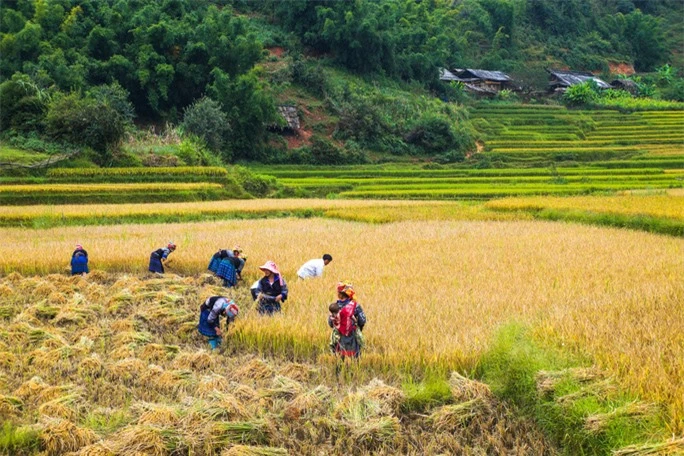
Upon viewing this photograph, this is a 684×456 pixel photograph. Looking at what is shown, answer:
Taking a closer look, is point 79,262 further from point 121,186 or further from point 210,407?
point 121,186

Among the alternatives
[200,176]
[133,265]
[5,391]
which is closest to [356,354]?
[5,391]

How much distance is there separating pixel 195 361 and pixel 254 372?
673 mm

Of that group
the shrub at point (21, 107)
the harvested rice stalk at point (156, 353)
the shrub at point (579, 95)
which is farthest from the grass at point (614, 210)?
the shrub at point (579, 95)

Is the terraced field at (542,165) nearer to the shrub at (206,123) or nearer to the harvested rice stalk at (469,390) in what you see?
the shrub at (206,123)

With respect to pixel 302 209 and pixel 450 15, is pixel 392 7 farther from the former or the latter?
pixel 302 209

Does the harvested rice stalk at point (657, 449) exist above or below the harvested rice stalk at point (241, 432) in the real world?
above

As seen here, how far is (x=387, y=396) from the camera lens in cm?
453

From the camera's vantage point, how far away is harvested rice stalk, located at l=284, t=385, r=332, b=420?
14.7ft

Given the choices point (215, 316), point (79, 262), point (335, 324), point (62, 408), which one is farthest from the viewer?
point (79, 262)

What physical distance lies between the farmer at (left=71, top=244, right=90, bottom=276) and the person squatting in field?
2.02 meters

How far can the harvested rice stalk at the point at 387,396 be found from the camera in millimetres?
4457

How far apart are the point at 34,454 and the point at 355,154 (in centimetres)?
2948

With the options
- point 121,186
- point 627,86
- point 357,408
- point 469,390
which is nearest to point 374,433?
point 357,408

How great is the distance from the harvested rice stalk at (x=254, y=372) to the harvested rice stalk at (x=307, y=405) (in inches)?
25.8
